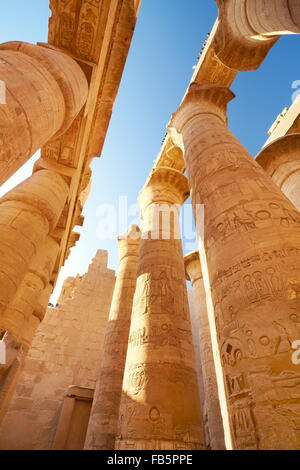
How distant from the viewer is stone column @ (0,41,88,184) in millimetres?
2576

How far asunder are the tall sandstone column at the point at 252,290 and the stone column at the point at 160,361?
242 cm

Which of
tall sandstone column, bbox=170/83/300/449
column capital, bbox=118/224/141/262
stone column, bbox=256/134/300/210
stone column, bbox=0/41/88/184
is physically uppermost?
column capital, bbox=118/224/141/262

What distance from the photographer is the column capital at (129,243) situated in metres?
10.9

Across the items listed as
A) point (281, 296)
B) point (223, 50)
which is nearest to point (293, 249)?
point (281, 296)

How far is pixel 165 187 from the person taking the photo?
9.32 m

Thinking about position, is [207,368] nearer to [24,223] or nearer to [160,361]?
[160,361]

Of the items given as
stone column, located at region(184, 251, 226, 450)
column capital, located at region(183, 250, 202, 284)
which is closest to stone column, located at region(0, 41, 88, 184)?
stone column, located at region(184, 251, 226, 450)

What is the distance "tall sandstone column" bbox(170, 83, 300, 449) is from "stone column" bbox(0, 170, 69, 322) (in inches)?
138

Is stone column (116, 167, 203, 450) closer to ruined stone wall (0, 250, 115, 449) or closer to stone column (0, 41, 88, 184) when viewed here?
stone column (0, 41, 88, 184)

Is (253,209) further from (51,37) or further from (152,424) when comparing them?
(51,37)

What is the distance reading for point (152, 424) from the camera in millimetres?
3986

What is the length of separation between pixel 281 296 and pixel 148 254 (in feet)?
16.1

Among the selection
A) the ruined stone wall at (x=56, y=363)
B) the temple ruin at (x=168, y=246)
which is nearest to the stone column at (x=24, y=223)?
the temple ruin at (x=168, y=246)

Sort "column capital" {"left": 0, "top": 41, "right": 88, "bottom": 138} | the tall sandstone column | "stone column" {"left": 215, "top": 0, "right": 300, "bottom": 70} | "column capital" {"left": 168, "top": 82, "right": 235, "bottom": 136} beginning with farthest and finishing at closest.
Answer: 1. "column capital" {"left": 168, "top": 82, "right": 235, "bottom": 136}
2. "column capital" {"left": 0, "top": 41, "right": 88, "bottom": 138}
3. "stone column" {"left": 215, "top": 0, "right": 300, "bottom": 70}
4. the tall sandstone column
